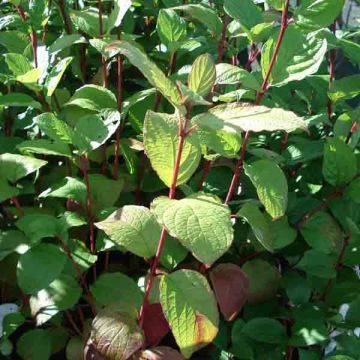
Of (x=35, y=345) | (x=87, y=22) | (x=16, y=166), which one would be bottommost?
(x=35, y=345)

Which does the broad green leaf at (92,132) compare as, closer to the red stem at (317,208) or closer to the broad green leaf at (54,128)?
the broad green leaf at (54,128)

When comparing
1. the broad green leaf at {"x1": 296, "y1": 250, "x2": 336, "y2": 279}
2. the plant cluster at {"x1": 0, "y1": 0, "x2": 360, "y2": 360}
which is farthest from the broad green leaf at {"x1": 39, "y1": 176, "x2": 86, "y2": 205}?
the broad green leaf at {"x1": 296, "y1": 250, "x2": 336, "y2": 279}

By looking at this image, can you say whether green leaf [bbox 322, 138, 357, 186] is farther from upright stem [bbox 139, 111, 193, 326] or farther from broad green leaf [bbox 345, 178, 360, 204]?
upright stem [bbox 139, 111, 193, 326]

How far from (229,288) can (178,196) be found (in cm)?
19

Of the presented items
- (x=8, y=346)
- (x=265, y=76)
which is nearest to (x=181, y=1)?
(x=265, y=76)

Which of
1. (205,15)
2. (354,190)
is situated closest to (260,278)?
(354,190)

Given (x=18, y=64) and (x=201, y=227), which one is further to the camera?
(x=18, y=64)

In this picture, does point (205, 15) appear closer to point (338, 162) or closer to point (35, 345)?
point (338, 162)

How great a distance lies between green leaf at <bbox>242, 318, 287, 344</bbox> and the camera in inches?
36.5

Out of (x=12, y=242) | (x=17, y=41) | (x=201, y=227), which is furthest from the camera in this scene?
(x=17, y=41)

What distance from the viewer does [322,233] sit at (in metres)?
0.93

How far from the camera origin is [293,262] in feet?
3.35

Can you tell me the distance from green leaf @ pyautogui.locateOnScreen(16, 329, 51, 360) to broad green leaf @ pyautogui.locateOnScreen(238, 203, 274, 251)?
1.08ft

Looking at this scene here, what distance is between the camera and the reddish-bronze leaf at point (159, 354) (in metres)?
0.83
